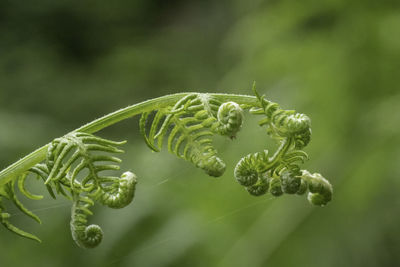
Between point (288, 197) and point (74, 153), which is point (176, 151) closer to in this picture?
point (74, 153)

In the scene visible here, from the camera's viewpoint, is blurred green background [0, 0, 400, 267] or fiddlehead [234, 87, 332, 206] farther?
blurred green background [0, 0, 400, 267]

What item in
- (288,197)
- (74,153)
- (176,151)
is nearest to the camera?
(74,153)

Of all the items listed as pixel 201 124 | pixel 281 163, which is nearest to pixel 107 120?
pixel 201 124

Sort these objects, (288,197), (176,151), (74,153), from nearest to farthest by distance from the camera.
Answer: (74,153)
(176,151)
(288,197)

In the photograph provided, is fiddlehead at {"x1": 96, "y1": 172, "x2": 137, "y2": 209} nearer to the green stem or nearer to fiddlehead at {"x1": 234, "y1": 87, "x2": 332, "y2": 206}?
the green stem

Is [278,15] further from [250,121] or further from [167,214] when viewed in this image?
[167,214]

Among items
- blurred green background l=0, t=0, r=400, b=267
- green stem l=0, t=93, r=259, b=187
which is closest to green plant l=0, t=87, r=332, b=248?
green stem l=0, t=93, r=259, b=187

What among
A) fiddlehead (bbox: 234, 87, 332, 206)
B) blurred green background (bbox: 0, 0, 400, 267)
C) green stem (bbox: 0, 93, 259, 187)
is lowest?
fiddlehead (bbox: 234, 87, 332, 206)
